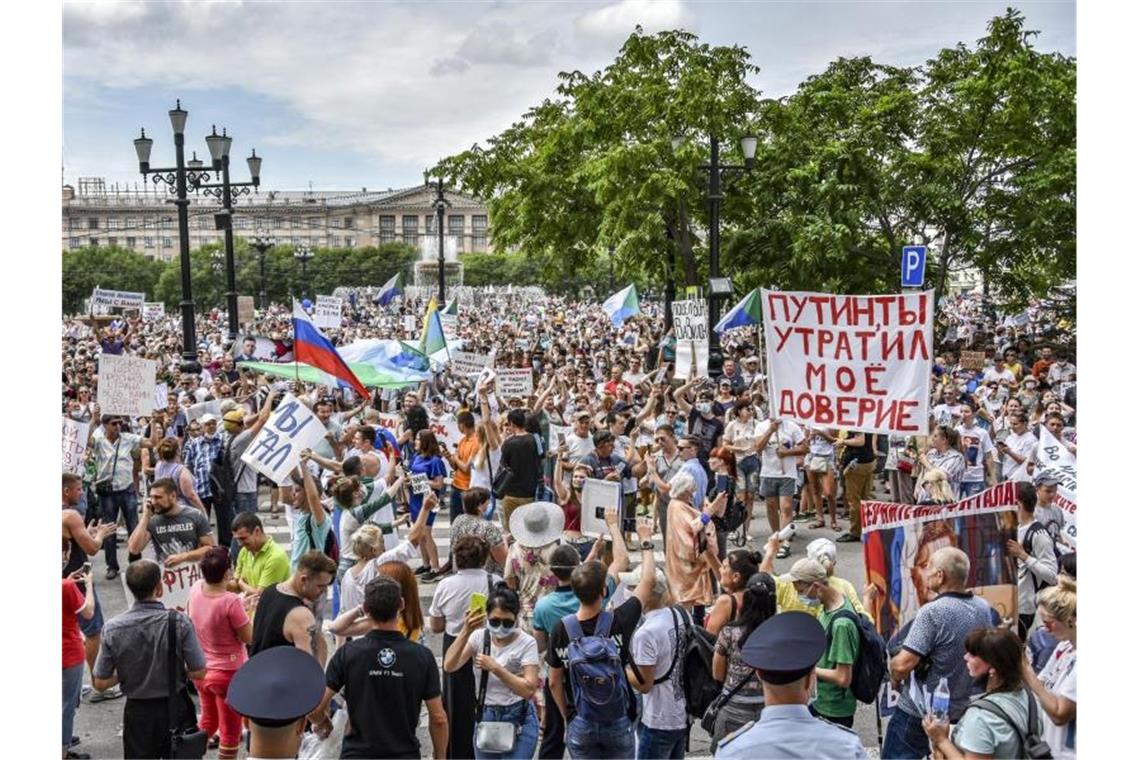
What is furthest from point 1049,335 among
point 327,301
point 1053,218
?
point 327,301

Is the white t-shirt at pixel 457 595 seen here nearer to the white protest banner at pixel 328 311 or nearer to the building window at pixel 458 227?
the white protest banner at pixel 328 311

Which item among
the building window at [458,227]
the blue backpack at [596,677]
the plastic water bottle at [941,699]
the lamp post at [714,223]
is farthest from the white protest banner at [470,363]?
the building window at [458,227]

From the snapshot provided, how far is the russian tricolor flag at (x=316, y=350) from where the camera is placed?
12256 millimetres

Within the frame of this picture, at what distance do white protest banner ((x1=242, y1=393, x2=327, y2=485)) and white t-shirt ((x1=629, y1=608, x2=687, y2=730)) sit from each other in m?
3.91

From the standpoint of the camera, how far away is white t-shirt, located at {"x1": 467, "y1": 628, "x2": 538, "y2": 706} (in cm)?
539

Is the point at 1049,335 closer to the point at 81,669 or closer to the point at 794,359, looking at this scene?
the point at 794,359

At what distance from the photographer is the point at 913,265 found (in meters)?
20.8

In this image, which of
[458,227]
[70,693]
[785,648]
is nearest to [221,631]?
[70,693]

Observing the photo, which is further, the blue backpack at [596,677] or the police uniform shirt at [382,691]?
the blue backpack at [596,677]

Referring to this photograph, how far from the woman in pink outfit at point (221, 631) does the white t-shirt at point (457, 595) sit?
3.18ft

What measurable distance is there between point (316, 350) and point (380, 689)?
25.7 ft

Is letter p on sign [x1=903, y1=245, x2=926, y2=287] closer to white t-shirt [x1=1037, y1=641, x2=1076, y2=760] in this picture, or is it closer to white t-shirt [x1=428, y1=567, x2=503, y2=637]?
white t-shirt [x1=428, y1=567, x2=503, y2=637]

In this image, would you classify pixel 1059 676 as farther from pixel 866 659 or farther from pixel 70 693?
pixel 70 693

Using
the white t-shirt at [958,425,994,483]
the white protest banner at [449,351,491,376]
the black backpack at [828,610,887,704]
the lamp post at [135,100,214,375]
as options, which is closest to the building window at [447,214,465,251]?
the lamp post at [135,100,214,375]
